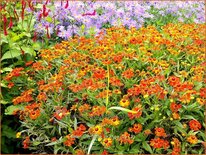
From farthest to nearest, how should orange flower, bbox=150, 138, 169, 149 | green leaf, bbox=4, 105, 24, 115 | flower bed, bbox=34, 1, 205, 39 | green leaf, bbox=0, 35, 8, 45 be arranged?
flower bed, bbox=34, 1, 205, 39 → green leaf, bbox=0, 35, 8, 45 → green leaf, bbox=4, 105, 24, 115 → orange flower, bbox=150, 138, 169, 149

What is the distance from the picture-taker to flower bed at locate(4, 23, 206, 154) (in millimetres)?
2025

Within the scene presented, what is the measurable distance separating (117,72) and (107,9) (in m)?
1.30

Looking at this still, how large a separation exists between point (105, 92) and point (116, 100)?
102 mm

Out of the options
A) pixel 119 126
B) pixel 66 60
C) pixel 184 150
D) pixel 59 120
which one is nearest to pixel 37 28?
pixel 66 60

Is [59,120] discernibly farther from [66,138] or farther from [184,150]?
[184,150]

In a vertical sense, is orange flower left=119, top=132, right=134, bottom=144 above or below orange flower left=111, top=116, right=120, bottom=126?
below

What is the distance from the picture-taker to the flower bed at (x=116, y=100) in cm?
203

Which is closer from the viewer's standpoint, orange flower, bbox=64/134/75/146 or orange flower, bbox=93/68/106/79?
orange flower, bbox=64/134/75/146

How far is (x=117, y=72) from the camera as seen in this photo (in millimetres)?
2521

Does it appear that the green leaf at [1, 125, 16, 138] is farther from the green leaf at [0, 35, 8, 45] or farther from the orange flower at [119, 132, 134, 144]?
the orange flower at [119, 132, 134, 144]

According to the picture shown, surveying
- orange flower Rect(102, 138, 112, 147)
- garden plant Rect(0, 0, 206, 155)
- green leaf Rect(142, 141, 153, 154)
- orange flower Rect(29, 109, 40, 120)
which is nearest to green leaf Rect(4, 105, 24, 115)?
garden plant Rect(0, 0, 206, 155)

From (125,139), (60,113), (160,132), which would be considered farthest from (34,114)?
(160,132)

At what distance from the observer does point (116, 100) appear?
7.18 ft

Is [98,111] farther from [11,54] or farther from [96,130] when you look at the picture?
[11,54]
